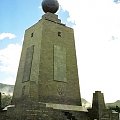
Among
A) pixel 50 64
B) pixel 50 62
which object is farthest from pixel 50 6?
pixel 50 64

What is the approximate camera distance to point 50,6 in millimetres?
23094

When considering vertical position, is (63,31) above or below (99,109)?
above

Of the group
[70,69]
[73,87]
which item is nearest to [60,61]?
[70,69]

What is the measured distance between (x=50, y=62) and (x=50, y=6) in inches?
237

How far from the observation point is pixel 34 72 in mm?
19859

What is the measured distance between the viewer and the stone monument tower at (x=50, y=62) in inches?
771

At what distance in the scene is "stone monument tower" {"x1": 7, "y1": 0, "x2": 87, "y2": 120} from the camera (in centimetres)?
1917

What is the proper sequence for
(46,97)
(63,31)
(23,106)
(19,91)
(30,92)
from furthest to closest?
1. (63,31)
2. (19,91)
3. (46,97)
4. (30,92)
5. (23,106)

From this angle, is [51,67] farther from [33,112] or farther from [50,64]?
[33,112]

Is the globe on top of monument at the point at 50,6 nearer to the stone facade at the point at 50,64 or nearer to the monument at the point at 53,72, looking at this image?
the monument at the point at 53,72

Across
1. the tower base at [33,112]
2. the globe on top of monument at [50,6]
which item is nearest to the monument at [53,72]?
the globe on top of monument at [50,6]

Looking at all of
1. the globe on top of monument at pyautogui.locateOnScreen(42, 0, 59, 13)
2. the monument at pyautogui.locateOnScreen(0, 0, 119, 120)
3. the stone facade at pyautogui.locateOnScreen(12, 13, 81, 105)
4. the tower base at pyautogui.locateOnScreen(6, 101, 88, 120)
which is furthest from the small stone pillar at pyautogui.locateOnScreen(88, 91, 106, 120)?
the globe on top of monument at pyautogui.locateOnScreen(42, 0, 59, 13)

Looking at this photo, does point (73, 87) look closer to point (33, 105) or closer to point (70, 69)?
point (70, 69)

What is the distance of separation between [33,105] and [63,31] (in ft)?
31.5
